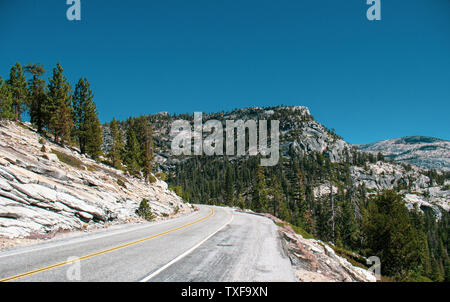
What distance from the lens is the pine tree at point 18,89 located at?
132 ft

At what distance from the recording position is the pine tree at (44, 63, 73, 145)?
34.6 m

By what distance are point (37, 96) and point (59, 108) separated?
10.4 meters

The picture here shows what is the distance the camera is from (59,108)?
3488 cm

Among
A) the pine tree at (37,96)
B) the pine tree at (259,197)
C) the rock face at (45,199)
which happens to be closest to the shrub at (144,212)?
the rock face at (45,199)

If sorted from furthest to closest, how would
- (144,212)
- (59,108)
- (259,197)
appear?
1. (259,197)
2. (59,108)
3. (144,212)

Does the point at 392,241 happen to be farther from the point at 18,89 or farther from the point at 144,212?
the point at 18,89

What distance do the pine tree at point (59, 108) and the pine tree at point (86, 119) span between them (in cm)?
197

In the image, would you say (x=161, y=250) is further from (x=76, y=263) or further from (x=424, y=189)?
(x=424, y=189)

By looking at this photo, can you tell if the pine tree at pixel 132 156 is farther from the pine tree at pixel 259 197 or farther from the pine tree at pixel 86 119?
the pine tree at pixel 259 197

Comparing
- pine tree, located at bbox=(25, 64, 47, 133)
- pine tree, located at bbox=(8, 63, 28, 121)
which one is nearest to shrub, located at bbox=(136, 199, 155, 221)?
pine tree, located at bbox=(25, 64, 47, 133)

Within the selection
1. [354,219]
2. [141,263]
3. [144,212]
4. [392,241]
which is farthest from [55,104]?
[354,219]
